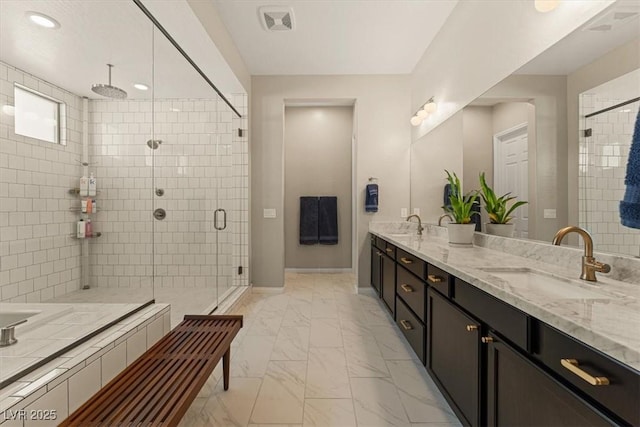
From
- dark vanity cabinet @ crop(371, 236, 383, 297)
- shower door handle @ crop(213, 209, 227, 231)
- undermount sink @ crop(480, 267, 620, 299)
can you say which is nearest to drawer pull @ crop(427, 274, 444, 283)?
undermount sink @ crop(480, 267, 620, 299)

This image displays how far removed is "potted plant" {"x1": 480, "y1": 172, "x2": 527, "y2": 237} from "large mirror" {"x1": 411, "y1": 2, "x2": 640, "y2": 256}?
49 mm

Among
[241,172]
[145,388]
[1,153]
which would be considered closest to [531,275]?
[145,388]

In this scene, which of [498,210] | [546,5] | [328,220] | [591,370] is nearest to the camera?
[591,370]

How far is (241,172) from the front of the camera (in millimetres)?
3551

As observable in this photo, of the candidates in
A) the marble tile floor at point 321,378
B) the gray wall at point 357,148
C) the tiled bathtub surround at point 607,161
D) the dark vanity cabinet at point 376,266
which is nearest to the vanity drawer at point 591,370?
the tiled bathtub surround at point 607,161

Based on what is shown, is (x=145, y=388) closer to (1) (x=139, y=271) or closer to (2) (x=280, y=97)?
(1) (x=139, y=271)

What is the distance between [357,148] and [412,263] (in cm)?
206

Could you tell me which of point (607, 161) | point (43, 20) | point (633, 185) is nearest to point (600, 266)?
point (633, 185)

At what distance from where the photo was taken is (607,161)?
117 cm

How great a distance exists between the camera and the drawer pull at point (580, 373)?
622 mm

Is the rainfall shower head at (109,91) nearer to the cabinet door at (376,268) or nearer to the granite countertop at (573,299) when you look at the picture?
the granite countertop at (573,299)

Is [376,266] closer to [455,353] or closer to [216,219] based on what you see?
[216,219]

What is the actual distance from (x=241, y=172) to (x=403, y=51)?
7.43 ft

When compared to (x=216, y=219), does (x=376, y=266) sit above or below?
below
